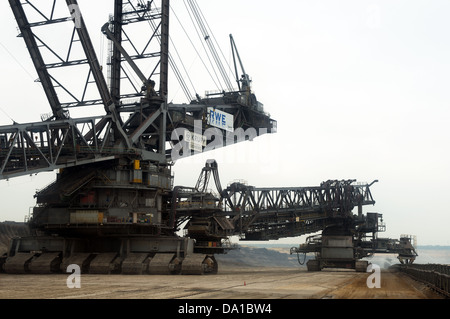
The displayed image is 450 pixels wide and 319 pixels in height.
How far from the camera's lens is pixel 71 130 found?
47.2 meters

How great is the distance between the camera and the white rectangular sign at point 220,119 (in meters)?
60.0

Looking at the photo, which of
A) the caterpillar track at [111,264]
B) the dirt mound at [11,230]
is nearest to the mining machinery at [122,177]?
the caterpillar track at [111,264]

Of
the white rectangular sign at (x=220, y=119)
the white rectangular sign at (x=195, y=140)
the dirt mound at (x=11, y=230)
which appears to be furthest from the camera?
the dirt mound at (x=11, y=230)

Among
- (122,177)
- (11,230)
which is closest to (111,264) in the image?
(122,177)

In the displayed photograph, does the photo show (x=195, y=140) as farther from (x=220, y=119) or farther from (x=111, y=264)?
(x=111, y=264)

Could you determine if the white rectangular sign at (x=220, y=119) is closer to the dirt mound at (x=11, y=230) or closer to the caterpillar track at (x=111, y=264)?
the caterpillar track at (x=111, y=264)

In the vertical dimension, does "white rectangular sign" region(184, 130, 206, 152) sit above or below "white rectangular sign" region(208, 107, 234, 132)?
below

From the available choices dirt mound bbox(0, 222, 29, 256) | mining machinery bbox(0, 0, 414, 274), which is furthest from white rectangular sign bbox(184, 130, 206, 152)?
dirt mound bbox(0, 222, 29, 256)

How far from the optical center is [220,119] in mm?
61688

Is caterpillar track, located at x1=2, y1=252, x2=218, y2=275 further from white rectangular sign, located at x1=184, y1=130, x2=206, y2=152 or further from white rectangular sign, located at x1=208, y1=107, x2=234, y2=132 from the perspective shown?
white rectangular sign, located at x1=208, y1=107, x2=234, y2=132

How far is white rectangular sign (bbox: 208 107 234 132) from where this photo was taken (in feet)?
197
